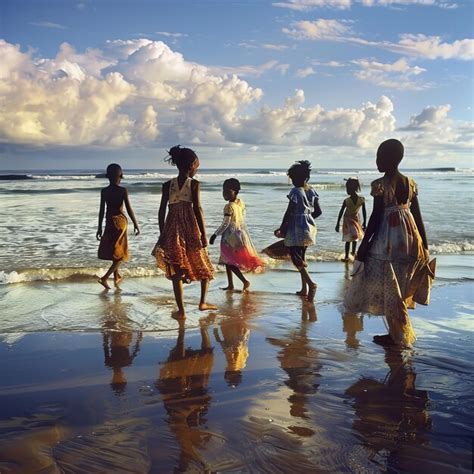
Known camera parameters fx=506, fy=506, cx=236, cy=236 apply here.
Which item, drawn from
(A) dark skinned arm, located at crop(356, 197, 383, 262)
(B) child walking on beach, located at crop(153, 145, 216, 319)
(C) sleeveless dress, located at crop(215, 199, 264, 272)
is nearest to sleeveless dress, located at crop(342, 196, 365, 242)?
(C) sleeveless dress, located at crop(215, 199, 264, 272)

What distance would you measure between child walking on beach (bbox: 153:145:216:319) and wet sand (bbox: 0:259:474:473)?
1.80 ft

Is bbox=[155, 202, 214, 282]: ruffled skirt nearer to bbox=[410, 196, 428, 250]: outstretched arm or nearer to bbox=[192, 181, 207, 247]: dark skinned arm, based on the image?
bbox=[192, 181, 207, 247]: dark skinned arm

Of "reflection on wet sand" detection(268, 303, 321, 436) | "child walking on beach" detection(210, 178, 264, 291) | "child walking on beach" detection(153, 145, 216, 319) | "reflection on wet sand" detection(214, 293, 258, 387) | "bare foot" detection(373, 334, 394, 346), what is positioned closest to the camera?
"reflection on wet sand" detection(268, 303, 321, 436)

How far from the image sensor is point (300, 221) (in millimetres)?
7145

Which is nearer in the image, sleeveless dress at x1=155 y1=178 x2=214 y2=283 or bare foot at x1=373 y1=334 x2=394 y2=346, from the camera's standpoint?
bare foot at x1=373 y1=334 x2=394 y2=346

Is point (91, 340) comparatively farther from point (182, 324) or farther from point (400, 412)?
point (400, 412)

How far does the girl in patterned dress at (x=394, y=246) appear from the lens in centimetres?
456

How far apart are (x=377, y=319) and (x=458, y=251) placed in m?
7.07

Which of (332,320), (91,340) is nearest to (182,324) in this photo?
(91,340)

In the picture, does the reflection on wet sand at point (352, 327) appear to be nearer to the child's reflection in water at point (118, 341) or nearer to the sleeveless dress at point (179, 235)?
the sleeveless dress at point (179, 235)

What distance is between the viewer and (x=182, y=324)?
18.6ft

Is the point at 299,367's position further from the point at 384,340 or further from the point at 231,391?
the point at 384,340

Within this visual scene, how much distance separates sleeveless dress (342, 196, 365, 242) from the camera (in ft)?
33.9

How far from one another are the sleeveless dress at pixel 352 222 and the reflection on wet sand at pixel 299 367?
4.93m
